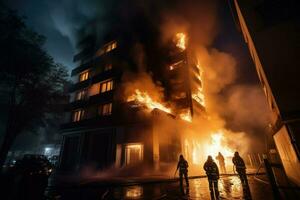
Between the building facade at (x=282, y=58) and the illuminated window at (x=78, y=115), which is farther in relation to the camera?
the illuminated window at (x=78, y=115)

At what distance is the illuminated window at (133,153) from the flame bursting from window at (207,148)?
6110mm

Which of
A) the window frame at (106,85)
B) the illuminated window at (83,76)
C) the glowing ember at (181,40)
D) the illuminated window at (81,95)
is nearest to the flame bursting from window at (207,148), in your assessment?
the window frame at (106,85)

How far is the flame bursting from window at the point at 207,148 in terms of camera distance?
70.6ft

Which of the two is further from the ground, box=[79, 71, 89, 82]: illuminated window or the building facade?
box=[79, 71, 89, 82]: illuminated window

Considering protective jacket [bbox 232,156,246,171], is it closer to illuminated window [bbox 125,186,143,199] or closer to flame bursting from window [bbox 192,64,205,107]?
illuminated window [bbox 125,186,143,199]

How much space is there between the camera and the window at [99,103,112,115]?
74.9 ft

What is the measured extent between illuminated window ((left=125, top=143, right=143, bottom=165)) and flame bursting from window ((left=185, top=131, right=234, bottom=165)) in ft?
20.0

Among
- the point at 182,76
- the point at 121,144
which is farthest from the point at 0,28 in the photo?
the point at 182,76

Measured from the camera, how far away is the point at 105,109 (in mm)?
23359

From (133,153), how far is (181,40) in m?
28.2

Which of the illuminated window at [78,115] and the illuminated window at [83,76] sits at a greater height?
the illuminated window at [83,76]

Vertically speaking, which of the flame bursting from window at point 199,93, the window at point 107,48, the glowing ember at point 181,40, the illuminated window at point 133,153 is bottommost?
the illuminated window at point 133,153

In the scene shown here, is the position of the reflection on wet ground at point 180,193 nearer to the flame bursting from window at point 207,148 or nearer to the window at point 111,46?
the flame bursting from window at point 207,148

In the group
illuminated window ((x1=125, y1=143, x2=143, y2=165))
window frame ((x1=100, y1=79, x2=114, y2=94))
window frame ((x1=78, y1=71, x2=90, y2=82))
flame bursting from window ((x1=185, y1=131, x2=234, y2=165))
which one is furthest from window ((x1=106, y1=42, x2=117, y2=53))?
flame bursting from window ((x1=185, y1=131, x2=234, y2=165))
